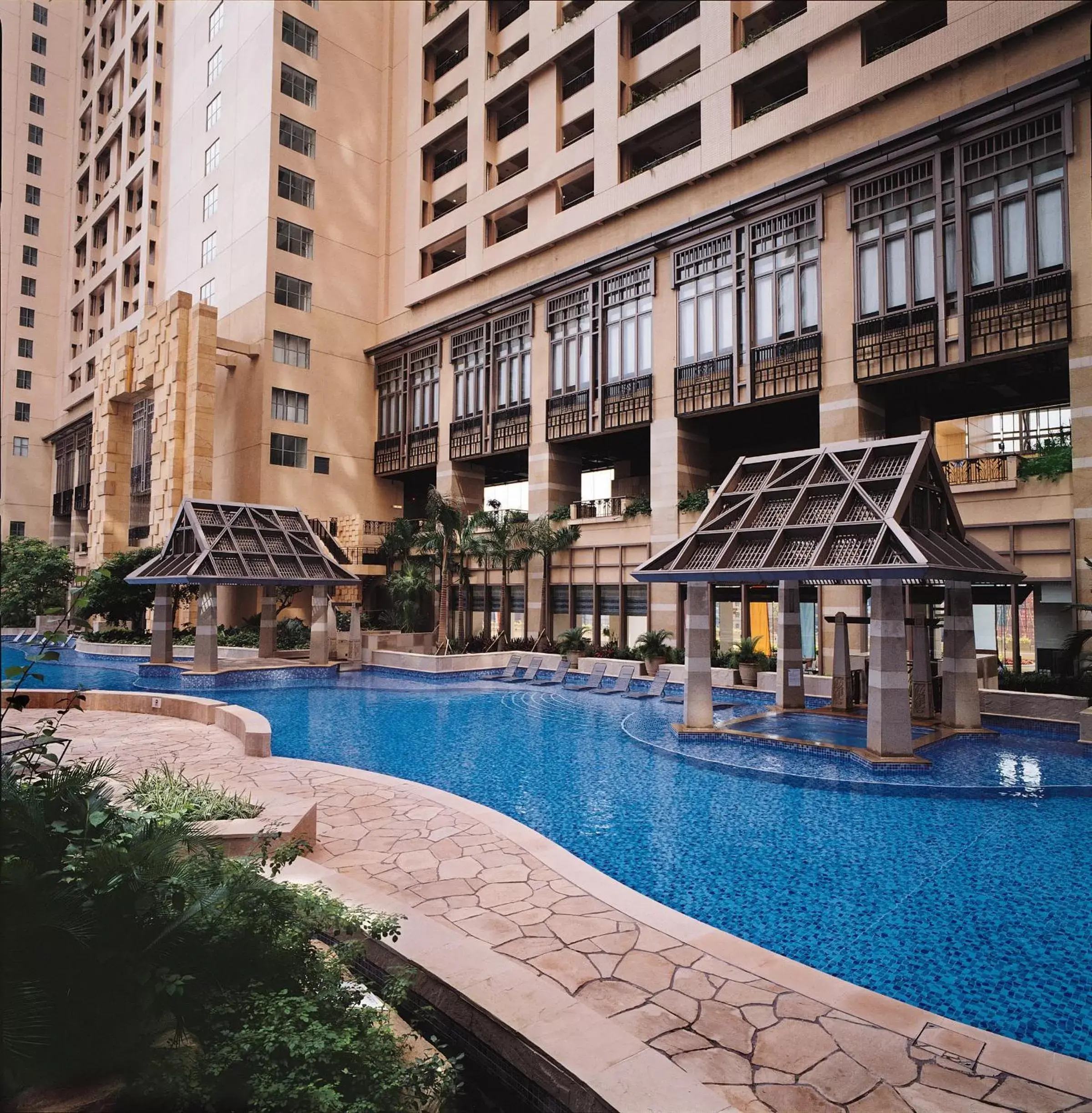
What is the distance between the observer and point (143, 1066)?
3357mm

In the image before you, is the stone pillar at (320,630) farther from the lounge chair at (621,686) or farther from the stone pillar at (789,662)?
the stone pillar at (789,662)

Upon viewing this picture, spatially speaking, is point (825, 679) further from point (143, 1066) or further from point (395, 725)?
point (143, 1066)

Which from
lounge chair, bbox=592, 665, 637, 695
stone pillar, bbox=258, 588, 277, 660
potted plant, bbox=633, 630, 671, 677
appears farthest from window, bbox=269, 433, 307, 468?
lounge chair, bbox=592, 665, 637, 695

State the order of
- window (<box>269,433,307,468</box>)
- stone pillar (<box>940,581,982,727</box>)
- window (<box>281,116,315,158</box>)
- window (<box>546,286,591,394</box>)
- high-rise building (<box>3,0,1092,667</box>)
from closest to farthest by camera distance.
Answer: stone pillar (<box>940,581,982,727</box>)
high-rise building (<box>3,0,1092,667</box>)
window (<box>546,286,591,394</box>)
window (<box>269,433,307,468</box>)
window (<box>281,116,315,158</box>)

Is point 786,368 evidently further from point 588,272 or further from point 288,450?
point 288,450

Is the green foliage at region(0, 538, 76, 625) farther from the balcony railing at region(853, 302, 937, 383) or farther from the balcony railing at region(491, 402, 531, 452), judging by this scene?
the balcony railing at region(853, 302, 937, 383)

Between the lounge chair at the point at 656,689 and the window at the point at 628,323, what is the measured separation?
11416 mm

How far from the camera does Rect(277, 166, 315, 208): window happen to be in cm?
3538

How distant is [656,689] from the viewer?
20906 mm

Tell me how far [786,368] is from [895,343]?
328cm

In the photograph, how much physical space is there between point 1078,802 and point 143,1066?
455 inches

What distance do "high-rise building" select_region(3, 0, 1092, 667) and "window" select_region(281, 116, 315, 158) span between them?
112mm

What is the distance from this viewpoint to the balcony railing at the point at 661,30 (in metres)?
23.1

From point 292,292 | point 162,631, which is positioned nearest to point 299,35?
point 292,292
